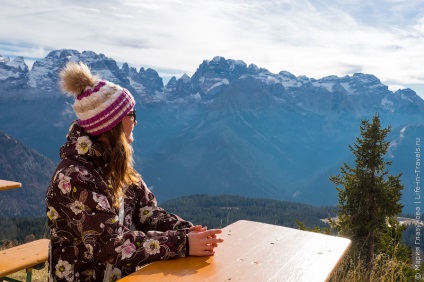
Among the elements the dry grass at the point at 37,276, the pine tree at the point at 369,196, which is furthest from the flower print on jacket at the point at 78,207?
→ the pine tree at the point at 369,196

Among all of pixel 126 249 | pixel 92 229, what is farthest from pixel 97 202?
pixel 126 249

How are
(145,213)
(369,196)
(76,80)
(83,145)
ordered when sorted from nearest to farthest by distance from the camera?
(83,145)
(76,80)
(145,213)
(369,196)

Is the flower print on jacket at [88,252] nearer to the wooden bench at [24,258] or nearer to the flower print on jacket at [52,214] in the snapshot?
the flower print on jacket at [52,214]

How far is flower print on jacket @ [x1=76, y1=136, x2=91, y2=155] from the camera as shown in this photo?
10.2ft

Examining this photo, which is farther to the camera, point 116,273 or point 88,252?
point 116,273

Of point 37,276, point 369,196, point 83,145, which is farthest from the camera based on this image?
point 369,196

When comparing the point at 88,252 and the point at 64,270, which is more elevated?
the point at 88,252

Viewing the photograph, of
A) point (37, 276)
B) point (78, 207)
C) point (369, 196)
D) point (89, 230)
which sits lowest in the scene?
point (369, 196)

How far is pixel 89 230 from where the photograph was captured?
2885mm

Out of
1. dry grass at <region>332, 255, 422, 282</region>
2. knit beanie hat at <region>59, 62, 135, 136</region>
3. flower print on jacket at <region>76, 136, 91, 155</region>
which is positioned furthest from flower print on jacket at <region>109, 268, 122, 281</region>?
dry grass at <region>332, 255, 422, 282</region>

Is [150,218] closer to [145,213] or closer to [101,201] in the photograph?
[145,213]

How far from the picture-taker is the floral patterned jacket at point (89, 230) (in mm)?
2898

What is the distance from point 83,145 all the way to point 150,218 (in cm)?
105

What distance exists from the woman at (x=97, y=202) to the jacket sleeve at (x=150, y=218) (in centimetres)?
39
